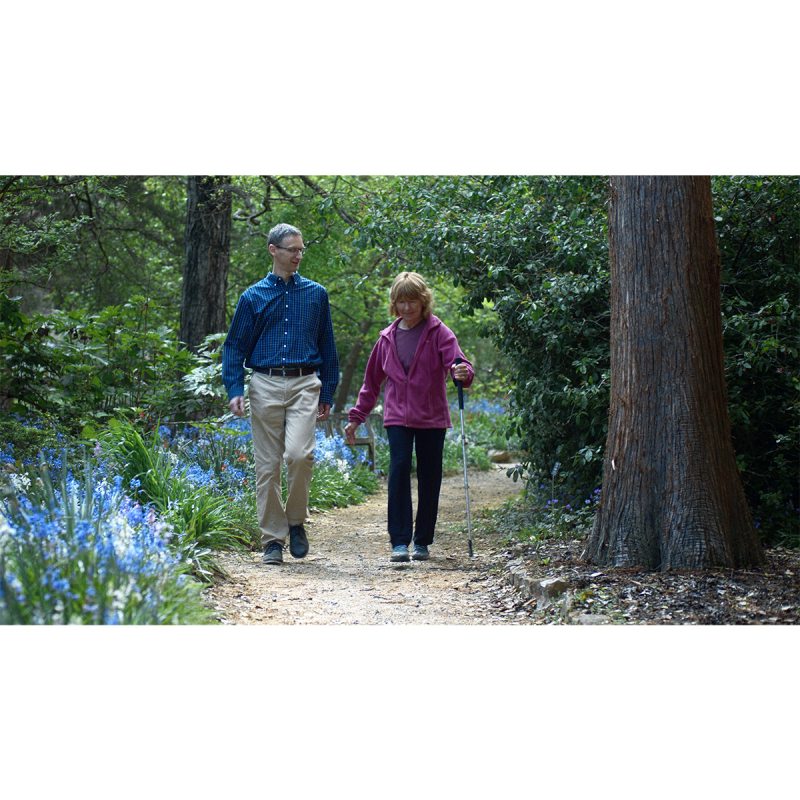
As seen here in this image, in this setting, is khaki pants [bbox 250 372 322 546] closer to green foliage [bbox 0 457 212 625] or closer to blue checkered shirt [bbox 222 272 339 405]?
blue checkered shirt [bbox 222 272 339 405]

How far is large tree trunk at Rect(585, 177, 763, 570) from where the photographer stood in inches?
169

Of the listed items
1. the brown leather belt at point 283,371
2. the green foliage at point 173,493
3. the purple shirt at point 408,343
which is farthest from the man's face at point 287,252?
the green foliage at point 173,493

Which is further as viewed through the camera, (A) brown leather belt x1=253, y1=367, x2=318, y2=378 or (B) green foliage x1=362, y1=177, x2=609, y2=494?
(B) green foliage x1=362, y1=177, x2=609, y2=494

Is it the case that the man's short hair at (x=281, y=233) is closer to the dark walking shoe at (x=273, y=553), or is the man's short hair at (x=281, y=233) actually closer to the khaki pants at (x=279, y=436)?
the khaki pants at (x=279, y=436)

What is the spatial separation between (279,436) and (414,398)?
78cm

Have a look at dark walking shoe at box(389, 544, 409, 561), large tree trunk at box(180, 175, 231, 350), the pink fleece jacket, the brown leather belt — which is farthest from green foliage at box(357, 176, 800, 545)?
large tree trunk at box(180, 175, 231, 350)

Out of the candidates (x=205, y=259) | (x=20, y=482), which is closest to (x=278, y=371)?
(x=20, y=482)

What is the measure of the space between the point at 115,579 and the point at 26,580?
0.95ft

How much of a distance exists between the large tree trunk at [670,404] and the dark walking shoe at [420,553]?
4.07 feet

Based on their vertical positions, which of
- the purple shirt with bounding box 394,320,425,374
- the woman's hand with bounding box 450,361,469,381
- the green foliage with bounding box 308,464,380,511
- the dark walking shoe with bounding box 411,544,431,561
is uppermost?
the purple shirt with bounding box 394,320,425,374

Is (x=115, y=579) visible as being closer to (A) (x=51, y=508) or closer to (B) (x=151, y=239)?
(A) (x=51, y=508)

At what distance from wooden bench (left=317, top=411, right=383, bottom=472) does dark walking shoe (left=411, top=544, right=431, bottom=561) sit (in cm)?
493

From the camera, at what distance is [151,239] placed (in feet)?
34.2
